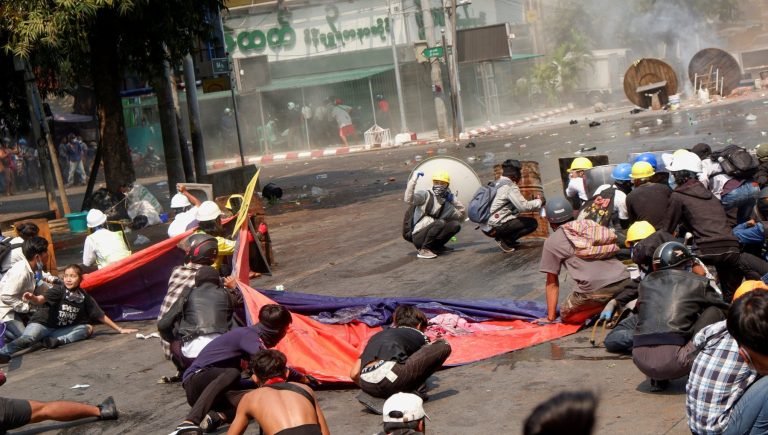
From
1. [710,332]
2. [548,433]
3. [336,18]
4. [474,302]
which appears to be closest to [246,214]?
[474,302]

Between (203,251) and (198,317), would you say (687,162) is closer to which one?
(203,251)

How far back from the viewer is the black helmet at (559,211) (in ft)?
31.7

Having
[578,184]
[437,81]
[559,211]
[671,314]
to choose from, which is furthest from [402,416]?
[437,81]

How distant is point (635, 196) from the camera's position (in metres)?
9.17

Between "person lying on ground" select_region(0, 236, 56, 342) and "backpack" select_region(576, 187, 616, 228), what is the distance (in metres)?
5.40

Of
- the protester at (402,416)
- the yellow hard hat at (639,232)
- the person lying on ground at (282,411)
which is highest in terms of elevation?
the yellow hard hat at (639,232)

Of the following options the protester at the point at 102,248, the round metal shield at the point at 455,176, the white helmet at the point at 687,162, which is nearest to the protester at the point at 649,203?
the white helmet at the point at 687,162

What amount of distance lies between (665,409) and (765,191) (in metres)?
3.77

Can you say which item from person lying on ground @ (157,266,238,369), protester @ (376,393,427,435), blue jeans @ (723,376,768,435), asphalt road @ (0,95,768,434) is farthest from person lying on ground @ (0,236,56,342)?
blue jeans @ (723,376,768,435)

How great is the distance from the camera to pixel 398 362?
22.9 feet

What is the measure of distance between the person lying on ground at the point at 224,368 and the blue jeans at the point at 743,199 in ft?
16.4

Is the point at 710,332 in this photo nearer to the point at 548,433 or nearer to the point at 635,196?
the point at 548,433

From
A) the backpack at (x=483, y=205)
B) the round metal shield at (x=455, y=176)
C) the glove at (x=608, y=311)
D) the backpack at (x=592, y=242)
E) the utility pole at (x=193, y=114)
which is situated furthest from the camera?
the utility pole at (x=193, y=114)

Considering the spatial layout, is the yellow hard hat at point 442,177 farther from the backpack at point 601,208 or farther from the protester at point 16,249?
the protester at point 16,249
